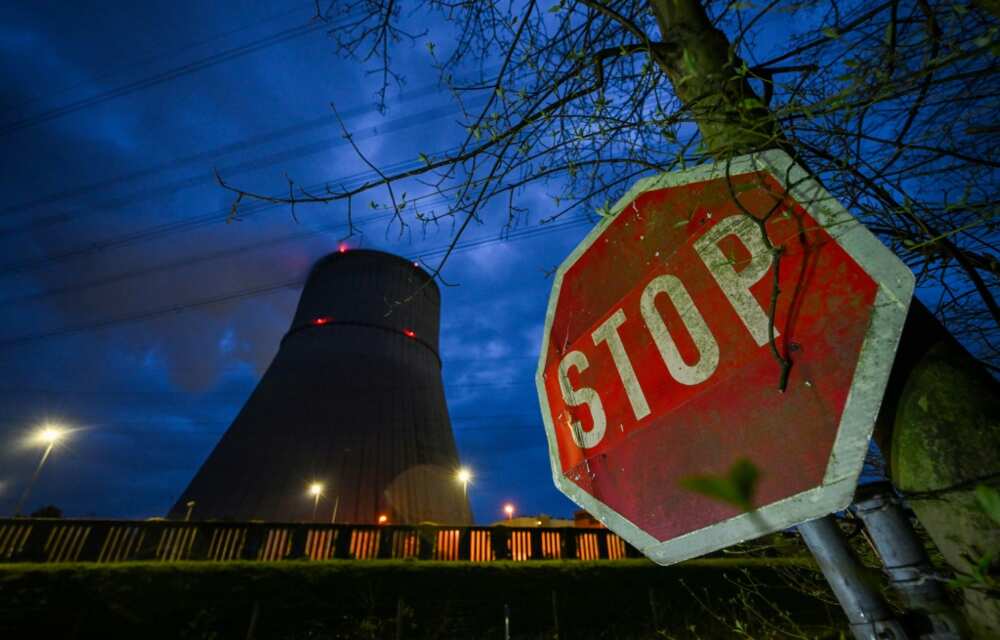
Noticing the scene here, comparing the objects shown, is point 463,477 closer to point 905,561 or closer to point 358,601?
point 358,601

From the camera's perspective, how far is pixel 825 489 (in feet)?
1.84

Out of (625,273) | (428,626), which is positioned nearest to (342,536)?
(428,626)

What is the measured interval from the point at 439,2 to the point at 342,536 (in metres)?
8.19

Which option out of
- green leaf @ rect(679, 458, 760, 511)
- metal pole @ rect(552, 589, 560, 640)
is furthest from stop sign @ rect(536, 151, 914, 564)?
metal pole @ rect(552, 589, 560, 640)

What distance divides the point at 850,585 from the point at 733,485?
0.18 meters

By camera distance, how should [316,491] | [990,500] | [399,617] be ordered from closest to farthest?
[990,500] → [399,617] → [316,491]

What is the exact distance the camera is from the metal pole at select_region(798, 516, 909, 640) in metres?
0.58

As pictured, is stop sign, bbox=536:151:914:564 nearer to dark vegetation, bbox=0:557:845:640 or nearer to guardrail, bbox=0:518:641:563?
dark vegetation, bbox=0:557:845:640

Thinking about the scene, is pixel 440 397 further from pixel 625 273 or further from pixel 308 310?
pixel 625 273

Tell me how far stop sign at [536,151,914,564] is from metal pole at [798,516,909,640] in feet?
0.35

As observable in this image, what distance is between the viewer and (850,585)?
61 centimetres

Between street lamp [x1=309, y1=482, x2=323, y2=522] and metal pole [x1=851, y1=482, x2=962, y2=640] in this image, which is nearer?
metal pole [x1=851, y1=482, x2=962, y2=640]

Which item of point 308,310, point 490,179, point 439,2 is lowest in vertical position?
point 490,179

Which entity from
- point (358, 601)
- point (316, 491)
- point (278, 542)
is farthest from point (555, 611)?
point (316, 491)
